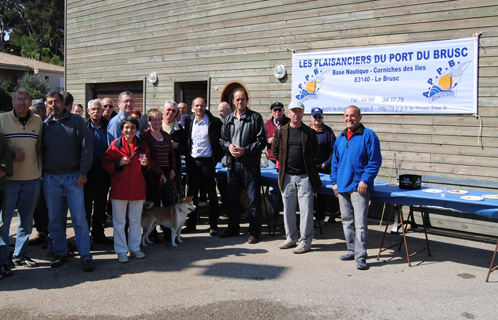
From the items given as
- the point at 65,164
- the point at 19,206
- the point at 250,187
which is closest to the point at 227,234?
the point at 250,187

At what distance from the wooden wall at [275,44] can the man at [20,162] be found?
4.73 m

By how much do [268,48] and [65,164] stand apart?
4934 mm

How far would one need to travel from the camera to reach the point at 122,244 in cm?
503

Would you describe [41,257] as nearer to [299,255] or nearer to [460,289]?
[299,255]

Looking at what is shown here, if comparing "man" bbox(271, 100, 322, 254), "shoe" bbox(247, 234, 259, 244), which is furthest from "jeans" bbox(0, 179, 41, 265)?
"man" bbox(271, 100, 322, 254)

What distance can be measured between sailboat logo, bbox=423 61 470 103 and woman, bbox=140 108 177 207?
4077 millimetres

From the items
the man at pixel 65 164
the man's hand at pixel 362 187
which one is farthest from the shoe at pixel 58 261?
the man's hand at pixel 362 187

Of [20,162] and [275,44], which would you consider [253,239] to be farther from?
[275,44]

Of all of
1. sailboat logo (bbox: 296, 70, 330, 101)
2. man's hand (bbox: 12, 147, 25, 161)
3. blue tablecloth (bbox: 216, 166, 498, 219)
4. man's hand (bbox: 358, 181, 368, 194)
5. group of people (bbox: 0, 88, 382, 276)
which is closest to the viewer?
blue tablecloth (bbox: 216, 166, 498, 219)

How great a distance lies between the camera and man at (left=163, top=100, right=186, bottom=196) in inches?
241

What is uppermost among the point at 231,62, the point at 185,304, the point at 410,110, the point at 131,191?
the point at 231,62

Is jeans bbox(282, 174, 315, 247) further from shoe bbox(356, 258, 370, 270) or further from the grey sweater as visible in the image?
the grey sweater

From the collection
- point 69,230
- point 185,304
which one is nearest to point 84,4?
point 69,230

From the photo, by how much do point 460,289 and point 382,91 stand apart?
144 inches
